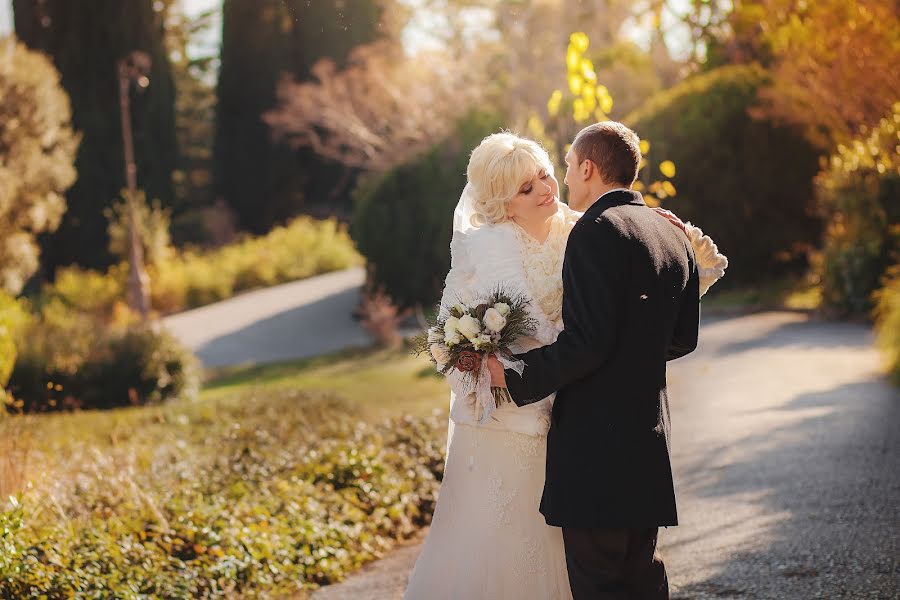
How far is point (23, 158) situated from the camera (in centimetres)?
1966

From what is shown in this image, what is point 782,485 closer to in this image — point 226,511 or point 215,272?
point 226,511

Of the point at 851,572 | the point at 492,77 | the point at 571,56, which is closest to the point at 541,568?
the point at 851,572

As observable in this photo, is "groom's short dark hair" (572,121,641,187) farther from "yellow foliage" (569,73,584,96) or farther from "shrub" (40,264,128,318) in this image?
"shrub" (40,264,128,318)

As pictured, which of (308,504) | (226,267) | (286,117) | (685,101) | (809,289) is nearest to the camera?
(308,504)

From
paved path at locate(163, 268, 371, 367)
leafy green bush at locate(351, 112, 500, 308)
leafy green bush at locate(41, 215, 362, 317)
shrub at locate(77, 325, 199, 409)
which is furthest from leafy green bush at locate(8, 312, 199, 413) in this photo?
leafy green bush at locate(41, 215, 362, 317)

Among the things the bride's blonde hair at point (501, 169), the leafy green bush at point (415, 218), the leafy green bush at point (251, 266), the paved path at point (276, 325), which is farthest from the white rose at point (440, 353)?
the leafy green bush at point (251, 266)

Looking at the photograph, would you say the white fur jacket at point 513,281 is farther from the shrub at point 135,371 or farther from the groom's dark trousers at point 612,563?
the shrub at point 135,371

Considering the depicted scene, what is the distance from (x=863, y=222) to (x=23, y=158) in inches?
568

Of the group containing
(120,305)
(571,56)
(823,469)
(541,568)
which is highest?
(571,56)

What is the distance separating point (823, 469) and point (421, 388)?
631cm

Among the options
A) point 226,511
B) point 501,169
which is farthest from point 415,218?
point 501,169

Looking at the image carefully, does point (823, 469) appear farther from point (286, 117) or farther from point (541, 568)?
point (286, 117)

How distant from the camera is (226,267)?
1065 inches

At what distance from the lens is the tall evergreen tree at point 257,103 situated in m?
34.2
